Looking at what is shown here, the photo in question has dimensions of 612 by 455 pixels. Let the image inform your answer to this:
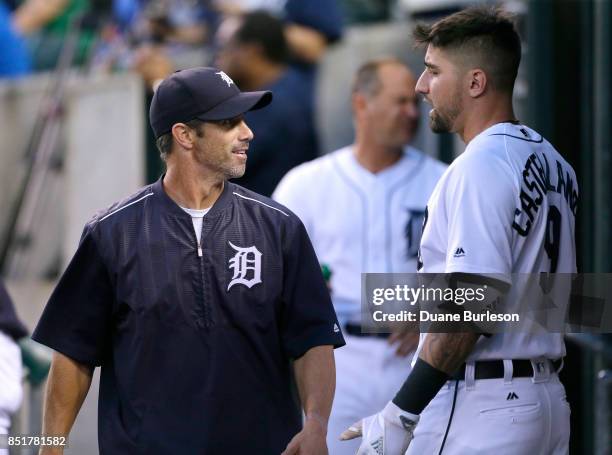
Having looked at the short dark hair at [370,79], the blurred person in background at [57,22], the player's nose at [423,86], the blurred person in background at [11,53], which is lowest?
the player's nose at [423,86]

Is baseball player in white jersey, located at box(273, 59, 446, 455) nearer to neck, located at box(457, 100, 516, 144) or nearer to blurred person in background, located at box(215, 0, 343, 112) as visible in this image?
blurred person in background, located at box(215, 0, 343, 112)

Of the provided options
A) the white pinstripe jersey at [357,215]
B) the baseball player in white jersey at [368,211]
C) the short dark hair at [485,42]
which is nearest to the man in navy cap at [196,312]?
the short dark hair at [485,42]

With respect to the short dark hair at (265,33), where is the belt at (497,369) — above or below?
below

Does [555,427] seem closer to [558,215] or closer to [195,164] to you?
[558,215]

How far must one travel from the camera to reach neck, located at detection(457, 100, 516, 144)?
398 cm

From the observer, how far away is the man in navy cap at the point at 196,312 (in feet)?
12.4

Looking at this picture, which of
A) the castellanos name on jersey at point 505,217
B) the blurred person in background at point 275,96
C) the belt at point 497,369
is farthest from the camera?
the blurred person in background at point 275,96

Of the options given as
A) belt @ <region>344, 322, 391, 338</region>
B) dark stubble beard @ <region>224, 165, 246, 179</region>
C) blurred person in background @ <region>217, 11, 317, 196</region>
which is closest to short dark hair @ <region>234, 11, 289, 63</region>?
blurred person in background @ <region>217, 11, 317, 196</region>

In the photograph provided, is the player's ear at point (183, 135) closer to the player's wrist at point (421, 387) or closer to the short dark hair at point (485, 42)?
the short dark hair at point (485, 42)

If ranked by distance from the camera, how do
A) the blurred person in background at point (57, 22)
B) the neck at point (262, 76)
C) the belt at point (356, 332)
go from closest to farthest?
the belt at point (356, 332), the neck at point (262, 76), the blurred person in background at point (57, 22)

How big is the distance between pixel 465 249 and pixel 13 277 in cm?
564

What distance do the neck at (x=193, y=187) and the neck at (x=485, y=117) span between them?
78 cm

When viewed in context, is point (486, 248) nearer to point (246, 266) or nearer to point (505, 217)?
point (505, 217)

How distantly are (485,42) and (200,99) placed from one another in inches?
35.0
